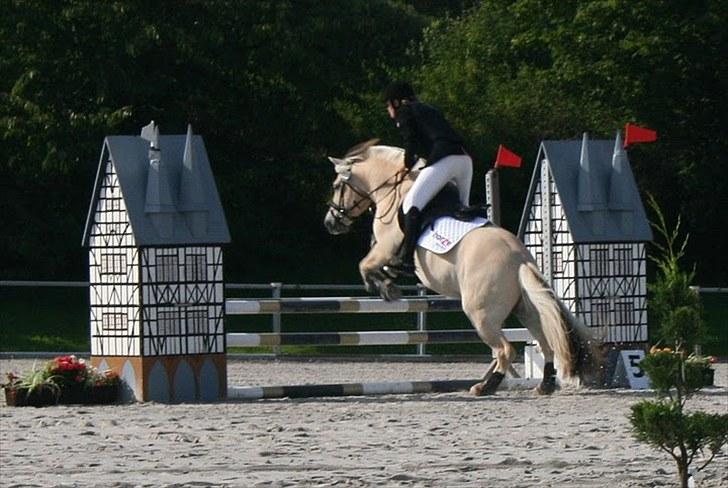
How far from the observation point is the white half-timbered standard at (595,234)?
14914mm

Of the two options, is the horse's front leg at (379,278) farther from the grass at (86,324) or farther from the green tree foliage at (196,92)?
the green tree foliage at (196,92)

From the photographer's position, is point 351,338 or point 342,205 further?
point 351,338

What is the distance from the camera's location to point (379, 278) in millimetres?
13461

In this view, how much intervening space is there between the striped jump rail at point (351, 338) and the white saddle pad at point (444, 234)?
202 cm

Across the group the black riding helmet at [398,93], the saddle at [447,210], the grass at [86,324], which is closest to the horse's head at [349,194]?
the black riding helmet at [398,93]

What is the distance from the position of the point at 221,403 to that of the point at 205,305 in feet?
2.74

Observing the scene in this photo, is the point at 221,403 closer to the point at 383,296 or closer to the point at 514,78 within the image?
the point at 383,296

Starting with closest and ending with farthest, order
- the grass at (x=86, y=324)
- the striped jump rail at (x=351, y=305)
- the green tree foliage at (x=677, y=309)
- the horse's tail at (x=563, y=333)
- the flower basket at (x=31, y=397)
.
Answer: the green tree foliage at (x=677, y=309), the horse's tail at (x=563, y=333), the flower basket at (x=31, y=397), the striped jump rail at (x=351, y=305), the grass at (x=86, y=324)

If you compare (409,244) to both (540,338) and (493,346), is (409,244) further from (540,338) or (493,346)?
(540,338)

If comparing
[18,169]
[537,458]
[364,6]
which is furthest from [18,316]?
[537,458]

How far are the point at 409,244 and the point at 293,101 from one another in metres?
18.3

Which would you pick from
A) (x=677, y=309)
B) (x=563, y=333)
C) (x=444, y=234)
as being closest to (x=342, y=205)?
(x=444, y=234)

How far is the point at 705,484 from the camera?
8242 mm

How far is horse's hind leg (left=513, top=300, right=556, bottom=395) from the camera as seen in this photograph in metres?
13.2
